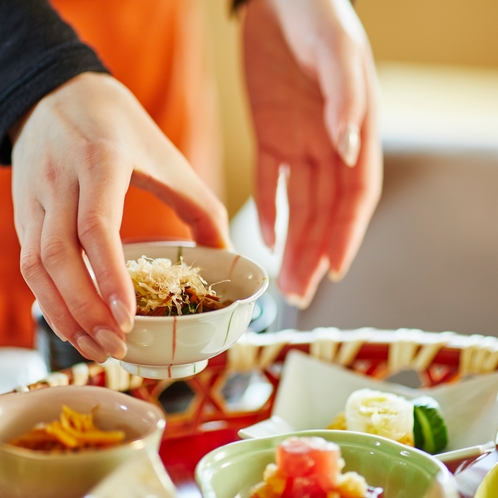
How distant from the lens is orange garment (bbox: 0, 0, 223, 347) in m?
1.24

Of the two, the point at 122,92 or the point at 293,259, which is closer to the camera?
the point at 122,92

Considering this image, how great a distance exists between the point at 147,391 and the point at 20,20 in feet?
1.35

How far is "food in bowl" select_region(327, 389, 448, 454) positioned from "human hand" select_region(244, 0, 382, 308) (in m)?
0.29

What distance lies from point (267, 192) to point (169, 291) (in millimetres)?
506

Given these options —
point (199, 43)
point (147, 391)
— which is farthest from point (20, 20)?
point (199, 43)

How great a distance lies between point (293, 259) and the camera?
0.98 m

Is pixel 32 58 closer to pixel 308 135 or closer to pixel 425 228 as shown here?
pixel 308 135

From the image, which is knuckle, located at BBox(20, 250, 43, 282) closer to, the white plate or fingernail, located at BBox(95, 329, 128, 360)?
fingernail, located at BBox(95, 329, 128, 360)

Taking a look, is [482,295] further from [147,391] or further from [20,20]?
[20,20]

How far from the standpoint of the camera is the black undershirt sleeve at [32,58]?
58 cm

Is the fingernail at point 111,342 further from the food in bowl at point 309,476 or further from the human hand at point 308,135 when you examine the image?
the human hand at point 308,135

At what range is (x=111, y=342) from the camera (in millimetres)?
438

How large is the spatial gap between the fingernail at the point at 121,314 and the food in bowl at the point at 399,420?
0.84ft

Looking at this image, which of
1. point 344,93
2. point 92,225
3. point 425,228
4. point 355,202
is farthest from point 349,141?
point 425,228
